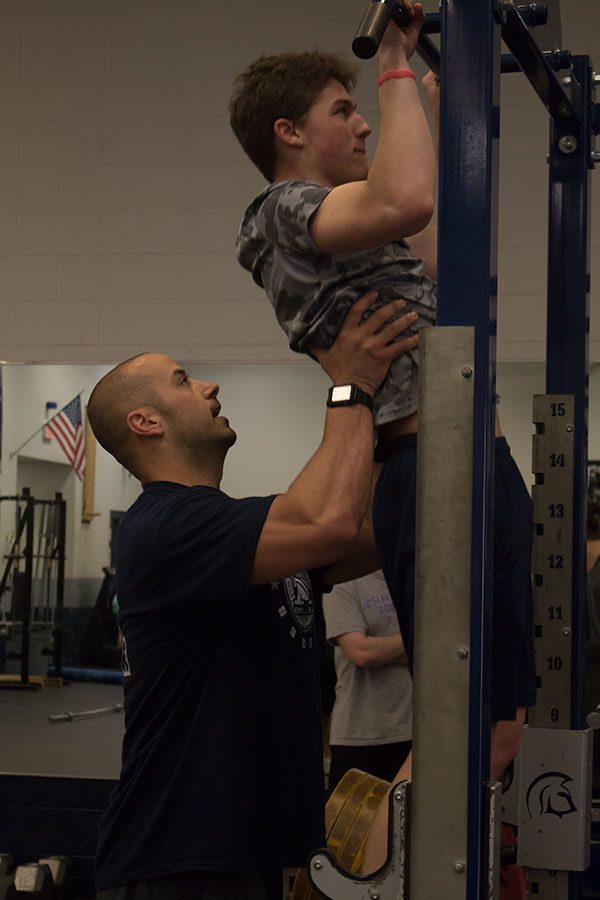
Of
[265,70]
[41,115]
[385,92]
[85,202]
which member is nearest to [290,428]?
[85,202]

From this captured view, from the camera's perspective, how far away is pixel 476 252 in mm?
1537

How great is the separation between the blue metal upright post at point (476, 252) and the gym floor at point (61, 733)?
4055mm

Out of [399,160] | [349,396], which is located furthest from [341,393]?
[399,160]

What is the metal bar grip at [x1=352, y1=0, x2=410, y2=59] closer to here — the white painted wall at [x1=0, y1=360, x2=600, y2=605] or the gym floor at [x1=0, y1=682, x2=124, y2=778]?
the gym floor at [x1=0, y1=682, x2=124, y2=778]

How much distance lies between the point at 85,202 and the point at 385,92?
4.95 meters

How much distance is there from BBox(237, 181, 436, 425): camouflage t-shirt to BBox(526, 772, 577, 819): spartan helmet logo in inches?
27.5

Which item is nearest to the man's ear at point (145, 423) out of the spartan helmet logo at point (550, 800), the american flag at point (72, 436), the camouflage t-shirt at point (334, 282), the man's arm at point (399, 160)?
the camouflage t-shirt at point (334, 282)

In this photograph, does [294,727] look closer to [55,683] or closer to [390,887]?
[390,887]

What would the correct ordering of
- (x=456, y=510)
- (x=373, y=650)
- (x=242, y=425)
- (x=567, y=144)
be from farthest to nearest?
(x=242, y=425) < (x=373, y=650) < (x=567, y=144) < (x=456, y=510)

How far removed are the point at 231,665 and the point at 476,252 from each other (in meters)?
0.93

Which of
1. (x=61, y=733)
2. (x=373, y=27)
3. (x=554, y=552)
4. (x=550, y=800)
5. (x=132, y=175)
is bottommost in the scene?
(x=61, y=733)

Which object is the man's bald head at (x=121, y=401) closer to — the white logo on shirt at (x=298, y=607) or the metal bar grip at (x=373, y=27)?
the white logo on shirt at (x=298, y=607)

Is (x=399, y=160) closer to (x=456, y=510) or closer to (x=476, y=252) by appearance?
(x=476, y=252)

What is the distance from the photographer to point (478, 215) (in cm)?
154
